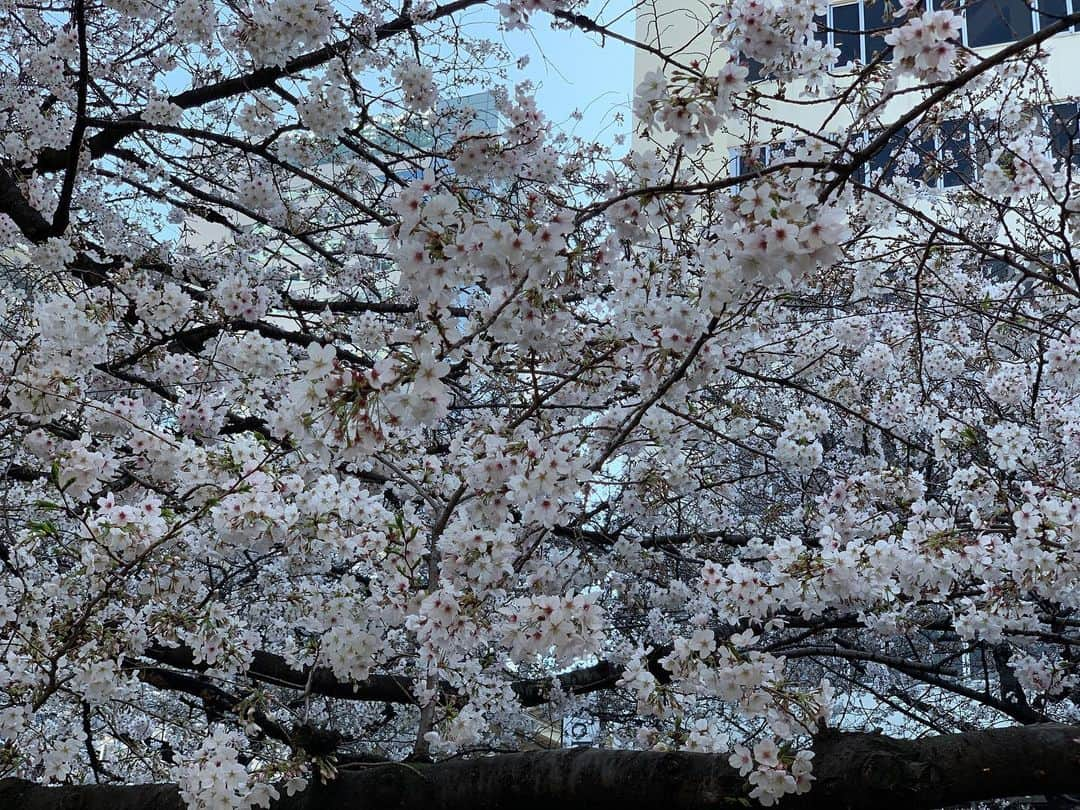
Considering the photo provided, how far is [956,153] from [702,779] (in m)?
8.93

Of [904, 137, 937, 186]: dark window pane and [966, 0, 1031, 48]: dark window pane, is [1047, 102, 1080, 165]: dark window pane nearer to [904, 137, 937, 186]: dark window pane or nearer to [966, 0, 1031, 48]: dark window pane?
[904, 137, 937, 186]: dark window pane

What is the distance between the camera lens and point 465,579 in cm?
285

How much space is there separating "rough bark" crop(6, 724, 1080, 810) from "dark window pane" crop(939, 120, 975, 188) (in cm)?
294

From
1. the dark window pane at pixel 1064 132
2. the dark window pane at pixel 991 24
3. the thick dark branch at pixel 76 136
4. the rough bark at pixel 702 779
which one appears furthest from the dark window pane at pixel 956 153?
the thick dark branch at pixel 76 136

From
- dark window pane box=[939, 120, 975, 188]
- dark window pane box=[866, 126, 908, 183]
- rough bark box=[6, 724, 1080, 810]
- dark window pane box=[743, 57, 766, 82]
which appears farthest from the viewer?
dark window pane box=[939, 120, 975, 188]

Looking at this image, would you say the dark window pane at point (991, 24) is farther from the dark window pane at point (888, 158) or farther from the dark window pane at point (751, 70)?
the dark window pane at point (751, 70)

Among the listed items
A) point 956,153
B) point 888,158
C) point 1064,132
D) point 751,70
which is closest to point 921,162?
point 956,153

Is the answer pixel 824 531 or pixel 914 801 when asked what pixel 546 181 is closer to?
pixel 824 531

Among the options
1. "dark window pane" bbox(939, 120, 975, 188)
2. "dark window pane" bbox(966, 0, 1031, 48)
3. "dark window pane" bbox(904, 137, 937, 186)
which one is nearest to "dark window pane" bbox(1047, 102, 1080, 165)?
"dark window pane" bbox(939, 120, 975, 188)

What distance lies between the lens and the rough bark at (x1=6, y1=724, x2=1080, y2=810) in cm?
237

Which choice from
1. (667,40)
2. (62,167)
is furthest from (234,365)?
(667,40)

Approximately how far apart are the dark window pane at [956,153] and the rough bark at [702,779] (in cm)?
294

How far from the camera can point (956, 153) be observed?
9.88 metres

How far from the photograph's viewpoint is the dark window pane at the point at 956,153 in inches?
194
